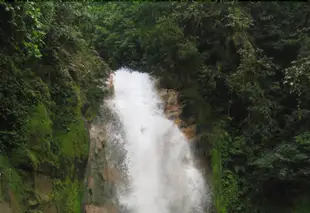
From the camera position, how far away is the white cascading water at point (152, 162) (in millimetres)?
9773

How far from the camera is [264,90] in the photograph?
12.2 m

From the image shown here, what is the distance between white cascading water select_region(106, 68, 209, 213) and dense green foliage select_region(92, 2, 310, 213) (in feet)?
2.37

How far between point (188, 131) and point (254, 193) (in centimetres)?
298

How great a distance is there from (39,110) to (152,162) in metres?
4.11

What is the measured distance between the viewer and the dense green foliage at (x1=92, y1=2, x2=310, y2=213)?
33.5 ft

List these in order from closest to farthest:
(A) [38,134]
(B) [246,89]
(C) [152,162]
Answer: (A) [38,134] → (C) [152,162] → (B) [246,89]

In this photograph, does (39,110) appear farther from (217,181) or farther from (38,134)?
(217,181)

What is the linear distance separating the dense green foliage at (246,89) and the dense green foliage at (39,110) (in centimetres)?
424

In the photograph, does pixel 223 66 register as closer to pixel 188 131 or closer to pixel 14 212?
pixel 188 131

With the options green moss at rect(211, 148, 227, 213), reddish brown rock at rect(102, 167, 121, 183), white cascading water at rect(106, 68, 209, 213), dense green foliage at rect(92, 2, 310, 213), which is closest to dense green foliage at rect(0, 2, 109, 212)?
reddish brown rock at rect(102, 167, 121, 183)

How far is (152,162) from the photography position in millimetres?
10961

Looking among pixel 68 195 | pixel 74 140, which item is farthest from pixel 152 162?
pixel 68 195

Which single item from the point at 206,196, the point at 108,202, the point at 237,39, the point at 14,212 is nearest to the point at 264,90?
the point at 237,39

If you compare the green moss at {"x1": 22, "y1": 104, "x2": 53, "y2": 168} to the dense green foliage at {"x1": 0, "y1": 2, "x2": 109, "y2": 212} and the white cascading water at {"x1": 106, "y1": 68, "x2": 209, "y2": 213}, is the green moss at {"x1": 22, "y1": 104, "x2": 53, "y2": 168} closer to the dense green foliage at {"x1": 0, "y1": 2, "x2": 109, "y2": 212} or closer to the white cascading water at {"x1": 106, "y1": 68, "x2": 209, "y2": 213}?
the dense green foliage at {"x1": 0, "y1": 2, "x2": 109, "y2": 212}
